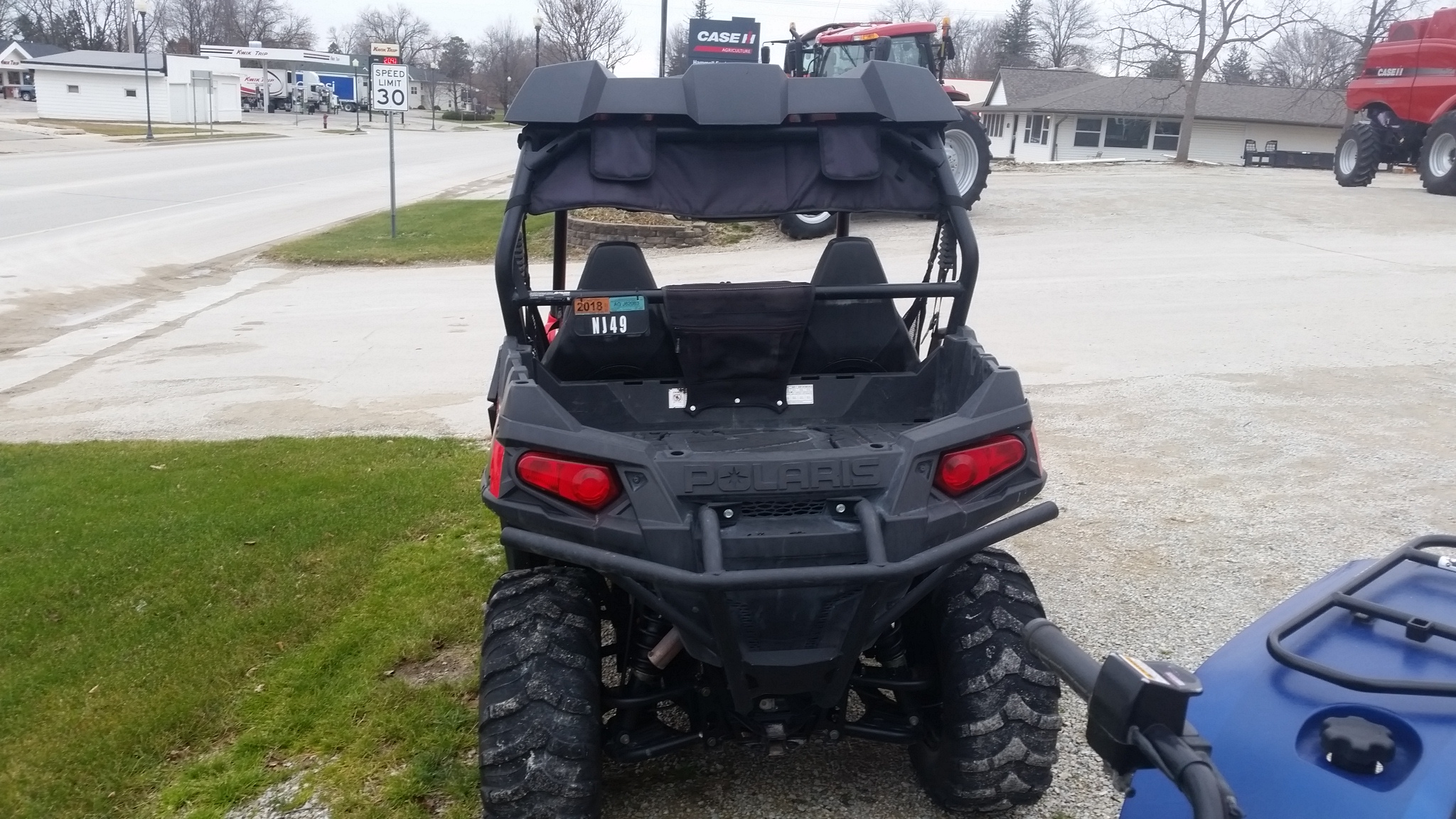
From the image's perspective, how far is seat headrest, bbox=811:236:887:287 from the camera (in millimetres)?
3949

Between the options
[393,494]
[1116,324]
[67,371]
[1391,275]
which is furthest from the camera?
[1391,275]

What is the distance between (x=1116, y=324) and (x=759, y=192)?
25.8 ft

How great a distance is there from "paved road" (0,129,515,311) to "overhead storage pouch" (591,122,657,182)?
391 inches

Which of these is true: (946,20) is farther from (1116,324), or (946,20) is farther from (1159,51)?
(1159,51)

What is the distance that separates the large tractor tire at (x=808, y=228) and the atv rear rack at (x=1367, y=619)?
14624mm

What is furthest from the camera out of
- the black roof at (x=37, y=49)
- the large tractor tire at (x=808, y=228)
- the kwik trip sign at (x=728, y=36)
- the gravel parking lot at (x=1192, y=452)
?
the black roof at (x=37, y=49)

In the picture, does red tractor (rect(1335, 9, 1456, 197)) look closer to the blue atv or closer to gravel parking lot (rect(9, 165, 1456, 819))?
gravel parking lot (rect(9, 165, 1456, 819))

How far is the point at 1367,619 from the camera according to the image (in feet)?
5.87

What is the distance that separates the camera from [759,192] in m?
3.90

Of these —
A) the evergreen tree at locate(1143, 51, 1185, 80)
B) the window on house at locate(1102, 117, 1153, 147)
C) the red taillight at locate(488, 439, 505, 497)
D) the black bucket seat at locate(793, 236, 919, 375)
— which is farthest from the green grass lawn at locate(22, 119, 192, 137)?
the red taillight at locate(488, 439, 505, 497)

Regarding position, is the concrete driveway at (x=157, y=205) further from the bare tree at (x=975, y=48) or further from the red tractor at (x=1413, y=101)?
the bare tree at (x=975, y=48)

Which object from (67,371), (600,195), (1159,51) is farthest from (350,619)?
(1159,51)

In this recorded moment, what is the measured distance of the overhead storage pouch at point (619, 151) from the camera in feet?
12.2

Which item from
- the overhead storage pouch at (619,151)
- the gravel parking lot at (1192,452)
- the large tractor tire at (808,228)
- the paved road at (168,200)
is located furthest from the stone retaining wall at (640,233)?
the overhead storage pouch at (619,151)
